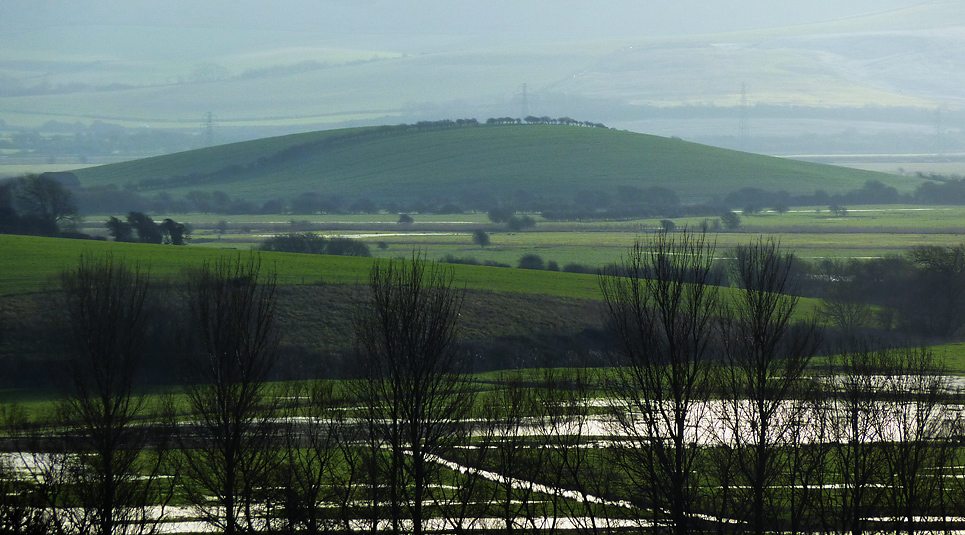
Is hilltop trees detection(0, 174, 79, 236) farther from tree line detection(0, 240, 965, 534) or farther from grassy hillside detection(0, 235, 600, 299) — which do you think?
tree line detection(0, 240, 965, 534)

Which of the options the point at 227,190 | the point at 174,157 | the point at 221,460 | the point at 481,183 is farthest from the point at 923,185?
the point at 221,460

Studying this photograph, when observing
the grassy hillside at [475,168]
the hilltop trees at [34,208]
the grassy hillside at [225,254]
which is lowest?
the grassy hillside at [225,254]

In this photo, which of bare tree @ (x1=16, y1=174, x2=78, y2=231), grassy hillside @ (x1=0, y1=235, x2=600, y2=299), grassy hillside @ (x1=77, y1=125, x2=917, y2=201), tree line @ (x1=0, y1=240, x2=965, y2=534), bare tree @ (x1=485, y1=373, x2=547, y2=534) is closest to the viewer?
tree line @ (x1=0, y1=240, x2=965, y2=534)

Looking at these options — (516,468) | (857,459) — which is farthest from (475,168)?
(857,459)

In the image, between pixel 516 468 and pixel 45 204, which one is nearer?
pixel 516 468

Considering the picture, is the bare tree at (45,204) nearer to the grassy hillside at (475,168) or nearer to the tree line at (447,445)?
the grassy hillside at (475,168)

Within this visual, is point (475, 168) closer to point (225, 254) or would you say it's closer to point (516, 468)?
point (225, 254)

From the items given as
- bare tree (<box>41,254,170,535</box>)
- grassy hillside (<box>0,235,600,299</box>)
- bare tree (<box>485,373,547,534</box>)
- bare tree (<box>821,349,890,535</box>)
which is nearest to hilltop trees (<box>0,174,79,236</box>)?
grassy hillside (<box>0,235,600,299</box>)

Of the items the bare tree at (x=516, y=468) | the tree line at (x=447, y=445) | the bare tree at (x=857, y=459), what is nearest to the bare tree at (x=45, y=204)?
the tree line at (x=447, y=445)

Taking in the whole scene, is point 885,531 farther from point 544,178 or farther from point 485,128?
point 485,128

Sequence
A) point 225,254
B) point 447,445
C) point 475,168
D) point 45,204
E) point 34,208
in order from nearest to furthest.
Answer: point 447,445 → point 225,254 → point 34,208 → point 45,204 → point 475,168
